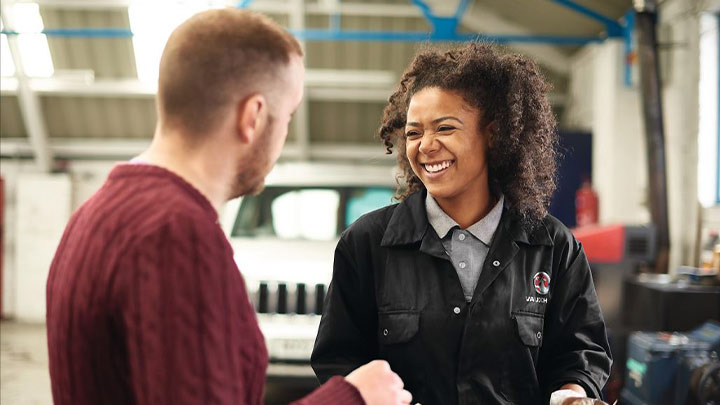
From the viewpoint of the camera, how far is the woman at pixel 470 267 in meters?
1.69

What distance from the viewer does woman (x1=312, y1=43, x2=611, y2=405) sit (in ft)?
5.54

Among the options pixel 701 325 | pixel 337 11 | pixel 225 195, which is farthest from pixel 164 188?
pixel 337 11

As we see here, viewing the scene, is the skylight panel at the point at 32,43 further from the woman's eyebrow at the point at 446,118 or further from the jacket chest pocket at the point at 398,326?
the jacket chest pocket at the point at 398,326

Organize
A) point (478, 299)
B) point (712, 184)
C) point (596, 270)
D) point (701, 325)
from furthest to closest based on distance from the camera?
1. point (712, 184)
2. point (596, 270)
3. point (701, 325)
4. point (478, 299)

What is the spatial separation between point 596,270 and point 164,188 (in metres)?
4.79

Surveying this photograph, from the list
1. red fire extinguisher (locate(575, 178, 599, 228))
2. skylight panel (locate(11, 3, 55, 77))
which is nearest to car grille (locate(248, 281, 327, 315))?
red fire extinguisher (locate(575, 178, 599, 228))

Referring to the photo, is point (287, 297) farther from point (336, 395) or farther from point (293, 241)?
point (336, 395)

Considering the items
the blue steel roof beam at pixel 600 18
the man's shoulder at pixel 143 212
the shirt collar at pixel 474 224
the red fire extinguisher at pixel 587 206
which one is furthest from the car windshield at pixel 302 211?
the blue steel roof beam at pixel 600 18

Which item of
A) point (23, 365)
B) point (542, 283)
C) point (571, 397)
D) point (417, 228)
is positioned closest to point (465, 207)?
point (417, 228)

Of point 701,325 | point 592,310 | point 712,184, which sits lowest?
point 701,325

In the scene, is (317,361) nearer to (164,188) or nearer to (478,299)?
(478,299)

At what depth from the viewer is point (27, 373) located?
22.1 feet

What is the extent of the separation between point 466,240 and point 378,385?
70 cm

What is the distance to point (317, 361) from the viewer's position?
5.66ft
